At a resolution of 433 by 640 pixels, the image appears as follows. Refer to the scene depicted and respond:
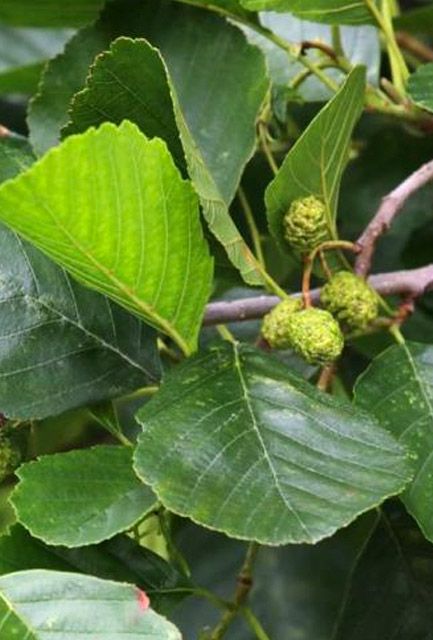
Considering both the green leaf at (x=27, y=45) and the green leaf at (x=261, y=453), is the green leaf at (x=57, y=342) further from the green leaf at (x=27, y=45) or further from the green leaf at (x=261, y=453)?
the green leaf at (x=27, y=45)

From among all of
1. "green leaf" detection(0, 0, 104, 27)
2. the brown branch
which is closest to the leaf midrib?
the brown branch

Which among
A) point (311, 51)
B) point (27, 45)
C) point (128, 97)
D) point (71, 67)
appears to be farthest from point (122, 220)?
point (27, 45)

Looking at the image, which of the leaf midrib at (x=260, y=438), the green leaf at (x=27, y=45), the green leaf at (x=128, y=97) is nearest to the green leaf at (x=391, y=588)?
the leaf midrib at (x=260, y=438)

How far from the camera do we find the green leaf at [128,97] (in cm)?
76

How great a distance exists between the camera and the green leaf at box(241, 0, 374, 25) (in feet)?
2.78

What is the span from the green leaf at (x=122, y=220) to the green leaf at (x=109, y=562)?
0.13 meters

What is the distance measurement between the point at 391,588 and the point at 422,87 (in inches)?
13.2

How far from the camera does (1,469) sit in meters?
0.77

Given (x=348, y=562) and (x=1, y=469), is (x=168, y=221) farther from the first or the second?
(x=348, y=562)

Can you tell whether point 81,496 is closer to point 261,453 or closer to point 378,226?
point 261,453

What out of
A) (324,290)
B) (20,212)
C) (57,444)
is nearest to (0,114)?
(57,444)

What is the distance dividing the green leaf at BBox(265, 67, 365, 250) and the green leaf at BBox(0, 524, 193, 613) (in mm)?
214

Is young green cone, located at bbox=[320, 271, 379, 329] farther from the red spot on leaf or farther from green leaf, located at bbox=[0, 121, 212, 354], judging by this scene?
the red spot on leaf

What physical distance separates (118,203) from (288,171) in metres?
0.14
